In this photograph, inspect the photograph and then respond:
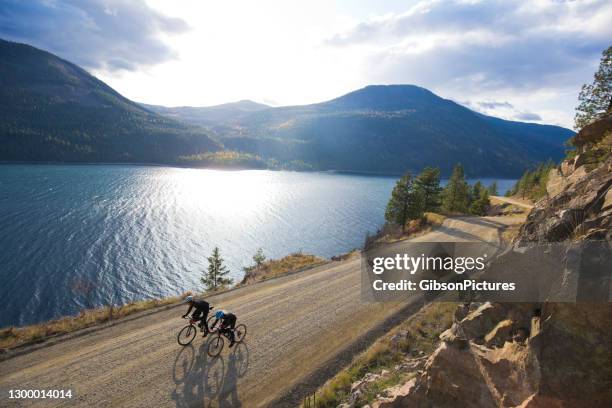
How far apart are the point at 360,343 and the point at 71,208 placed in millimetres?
Answer: 104838

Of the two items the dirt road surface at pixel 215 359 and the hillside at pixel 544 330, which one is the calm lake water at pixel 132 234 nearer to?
the dirt road surface at pixel 215 359

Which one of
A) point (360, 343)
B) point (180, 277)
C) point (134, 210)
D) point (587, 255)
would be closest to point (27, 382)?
point (360, 343)

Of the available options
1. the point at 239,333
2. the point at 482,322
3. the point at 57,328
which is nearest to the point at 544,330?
the point at 482,322

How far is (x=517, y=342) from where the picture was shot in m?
8.86

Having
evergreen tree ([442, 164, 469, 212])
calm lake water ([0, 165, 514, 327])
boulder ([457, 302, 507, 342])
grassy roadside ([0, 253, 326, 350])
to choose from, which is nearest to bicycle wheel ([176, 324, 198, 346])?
grassy roadside ([0, 253, 326, 350])

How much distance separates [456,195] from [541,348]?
75.4 metres

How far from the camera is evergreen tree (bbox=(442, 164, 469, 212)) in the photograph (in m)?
76.2

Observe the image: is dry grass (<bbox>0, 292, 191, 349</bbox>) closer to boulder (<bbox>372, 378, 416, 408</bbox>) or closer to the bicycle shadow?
the bicycle shadow

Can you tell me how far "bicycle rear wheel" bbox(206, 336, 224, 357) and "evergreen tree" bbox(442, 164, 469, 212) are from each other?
228 ft

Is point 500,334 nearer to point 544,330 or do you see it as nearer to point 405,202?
point 544,330

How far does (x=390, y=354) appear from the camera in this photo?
57.7 ft

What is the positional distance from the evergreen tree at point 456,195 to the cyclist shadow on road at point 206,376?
6978cm

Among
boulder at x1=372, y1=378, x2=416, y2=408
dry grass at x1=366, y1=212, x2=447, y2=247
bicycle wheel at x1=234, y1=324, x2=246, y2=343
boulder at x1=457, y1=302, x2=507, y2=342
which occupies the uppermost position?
boulder at x1=457, y1=302, x2=507, y2=342

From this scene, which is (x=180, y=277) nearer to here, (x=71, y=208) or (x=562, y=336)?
(x=71, y=208)
